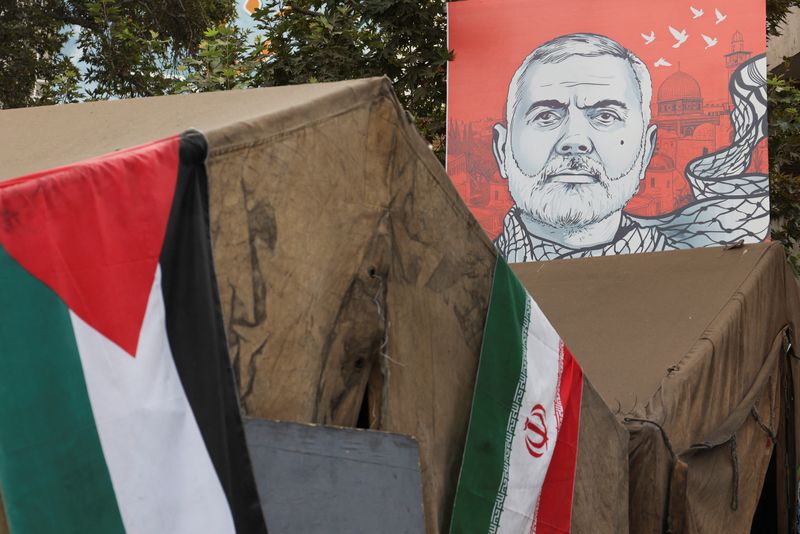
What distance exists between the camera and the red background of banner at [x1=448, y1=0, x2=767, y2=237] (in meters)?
5.36

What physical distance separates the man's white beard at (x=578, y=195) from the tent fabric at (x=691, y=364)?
29.7 inches

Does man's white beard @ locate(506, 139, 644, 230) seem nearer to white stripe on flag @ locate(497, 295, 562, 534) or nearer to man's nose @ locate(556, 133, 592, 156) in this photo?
man's nose @ locate(556, 133, 592, 156)

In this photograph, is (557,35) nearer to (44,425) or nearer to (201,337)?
(201,337)

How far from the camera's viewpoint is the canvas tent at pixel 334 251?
5.30ft

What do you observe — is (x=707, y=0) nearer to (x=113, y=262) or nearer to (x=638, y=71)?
(x=638, y=71)

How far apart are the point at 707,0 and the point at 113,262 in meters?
4.79

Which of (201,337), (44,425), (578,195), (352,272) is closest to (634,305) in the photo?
(578,195)

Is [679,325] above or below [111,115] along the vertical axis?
below

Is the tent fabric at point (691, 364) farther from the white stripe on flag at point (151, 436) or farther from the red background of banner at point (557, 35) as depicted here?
the white stripe on flag at point (151, 436)

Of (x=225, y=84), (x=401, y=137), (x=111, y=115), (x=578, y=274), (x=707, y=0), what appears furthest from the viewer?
(x=225, y=84)

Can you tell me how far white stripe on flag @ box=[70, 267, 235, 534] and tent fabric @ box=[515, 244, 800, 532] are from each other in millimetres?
1700

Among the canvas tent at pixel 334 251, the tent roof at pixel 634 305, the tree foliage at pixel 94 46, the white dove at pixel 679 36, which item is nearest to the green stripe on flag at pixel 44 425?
the canvas tent at pixel 334 251

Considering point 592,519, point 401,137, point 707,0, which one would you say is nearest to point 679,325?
point 592,519

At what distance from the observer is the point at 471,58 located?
589 centimetres
